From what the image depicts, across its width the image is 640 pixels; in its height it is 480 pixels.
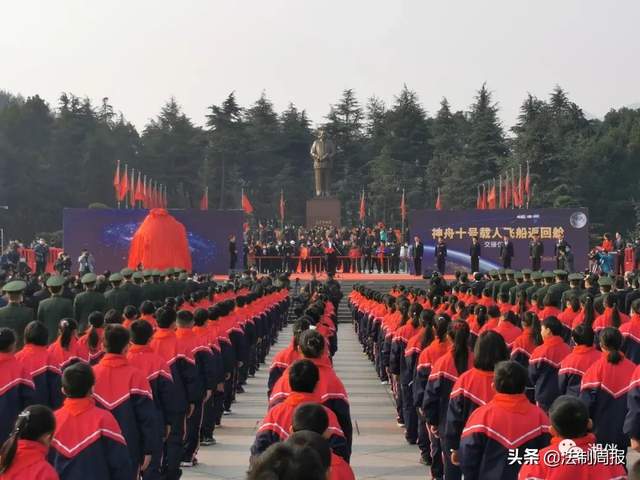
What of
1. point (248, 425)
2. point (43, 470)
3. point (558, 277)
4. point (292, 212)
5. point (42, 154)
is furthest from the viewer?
point (292, 212)

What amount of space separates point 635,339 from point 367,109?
7541cm

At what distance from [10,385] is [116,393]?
0.95 m

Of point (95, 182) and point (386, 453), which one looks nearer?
point (386, 453)

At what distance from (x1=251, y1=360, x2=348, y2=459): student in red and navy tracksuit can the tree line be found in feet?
173

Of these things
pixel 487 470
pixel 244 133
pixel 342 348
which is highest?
pixel 244 133

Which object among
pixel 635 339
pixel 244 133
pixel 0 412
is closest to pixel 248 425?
pixel 635 339

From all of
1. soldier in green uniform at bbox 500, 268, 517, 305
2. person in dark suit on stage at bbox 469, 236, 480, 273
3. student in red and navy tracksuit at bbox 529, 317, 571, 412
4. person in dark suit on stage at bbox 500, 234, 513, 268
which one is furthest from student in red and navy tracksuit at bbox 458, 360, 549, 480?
person in dark suit on stage at bbox 469, 236, 480, 273

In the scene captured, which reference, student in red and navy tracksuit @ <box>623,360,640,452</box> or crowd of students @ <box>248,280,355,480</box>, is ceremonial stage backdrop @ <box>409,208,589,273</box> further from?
student in red and navy tracksuit @ <box>623,360,640,452</box>

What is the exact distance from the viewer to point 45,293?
1376 cm

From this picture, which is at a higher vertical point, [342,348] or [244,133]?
[244,133]

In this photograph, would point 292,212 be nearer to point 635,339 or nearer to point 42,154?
point 42,154

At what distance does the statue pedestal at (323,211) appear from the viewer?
49.0 meters

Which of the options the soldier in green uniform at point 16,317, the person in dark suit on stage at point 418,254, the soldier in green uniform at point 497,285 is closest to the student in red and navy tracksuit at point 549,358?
the soldier in green uniform at point 16,317

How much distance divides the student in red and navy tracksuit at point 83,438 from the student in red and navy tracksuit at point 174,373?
2.76 m
